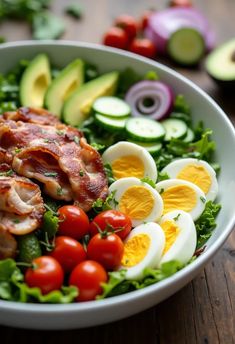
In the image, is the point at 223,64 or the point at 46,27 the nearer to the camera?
the point at 223,64

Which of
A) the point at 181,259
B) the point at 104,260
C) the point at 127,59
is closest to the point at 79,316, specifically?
the point at 104,260

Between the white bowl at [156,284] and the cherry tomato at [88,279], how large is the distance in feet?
0.37

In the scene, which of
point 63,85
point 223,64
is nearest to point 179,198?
point 63,85

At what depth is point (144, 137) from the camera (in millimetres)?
3816

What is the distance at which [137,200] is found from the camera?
324 centimetres

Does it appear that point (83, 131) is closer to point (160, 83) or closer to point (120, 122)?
point (120, 122)

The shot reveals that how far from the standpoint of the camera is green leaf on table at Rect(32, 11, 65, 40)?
202 inches

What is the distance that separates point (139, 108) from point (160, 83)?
0.27 meters

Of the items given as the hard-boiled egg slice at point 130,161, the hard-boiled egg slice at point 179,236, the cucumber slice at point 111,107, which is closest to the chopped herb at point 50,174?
the hard-boiled egg slice at point 130,161

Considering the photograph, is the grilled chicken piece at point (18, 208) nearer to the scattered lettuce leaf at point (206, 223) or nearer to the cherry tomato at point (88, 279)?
the cherry tomato at point (88, 279)

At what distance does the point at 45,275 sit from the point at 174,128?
1.73m

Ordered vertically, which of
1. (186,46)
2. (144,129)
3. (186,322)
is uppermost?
(186,46)

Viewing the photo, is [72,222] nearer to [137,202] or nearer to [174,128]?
[137,202]

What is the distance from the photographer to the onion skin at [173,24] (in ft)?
17.2
